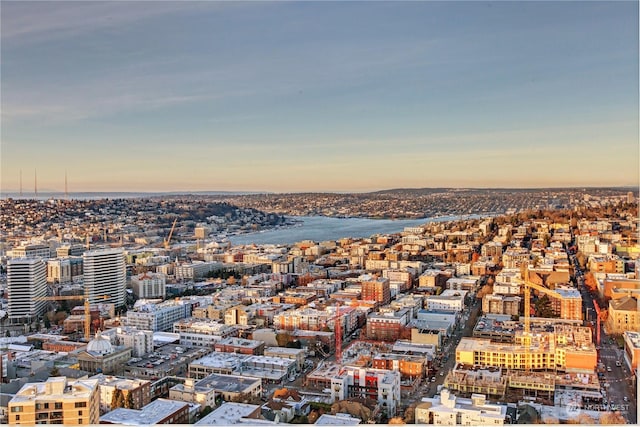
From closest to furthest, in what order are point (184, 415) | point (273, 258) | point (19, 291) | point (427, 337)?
point (184, 415) → point (427, 337) → point (19, 291) → point (273, 258)

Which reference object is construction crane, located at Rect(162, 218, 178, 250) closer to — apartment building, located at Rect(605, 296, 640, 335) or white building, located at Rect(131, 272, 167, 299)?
white building, located at Rect(131, 272, 167, 299)

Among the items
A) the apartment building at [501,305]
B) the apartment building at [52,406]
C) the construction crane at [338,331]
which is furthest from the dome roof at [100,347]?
the apartment building at [501,305]

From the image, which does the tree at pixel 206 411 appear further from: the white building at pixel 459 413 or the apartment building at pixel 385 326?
the apartment building at pixel 385 326

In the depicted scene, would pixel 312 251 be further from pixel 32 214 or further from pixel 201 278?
pixel 32 214

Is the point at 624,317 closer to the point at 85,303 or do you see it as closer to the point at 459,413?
the point at 459,413

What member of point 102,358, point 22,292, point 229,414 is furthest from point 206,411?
point 22,292

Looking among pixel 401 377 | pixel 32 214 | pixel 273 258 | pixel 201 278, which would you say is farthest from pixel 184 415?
pixel 32 214

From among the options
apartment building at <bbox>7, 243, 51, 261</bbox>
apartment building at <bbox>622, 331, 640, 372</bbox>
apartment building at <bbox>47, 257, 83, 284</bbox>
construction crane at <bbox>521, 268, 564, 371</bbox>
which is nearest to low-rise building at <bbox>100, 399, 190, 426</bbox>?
construction crane at <bbox>521, 268, 564, 371</bbox>
